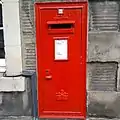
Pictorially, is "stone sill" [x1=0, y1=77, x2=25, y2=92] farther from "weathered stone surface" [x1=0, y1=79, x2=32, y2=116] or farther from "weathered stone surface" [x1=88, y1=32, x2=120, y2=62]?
"weathered stone surface" [x1=88, y1=32, x2=120, y2=62]

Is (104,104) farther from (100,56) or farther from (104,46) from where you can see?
(104,46)

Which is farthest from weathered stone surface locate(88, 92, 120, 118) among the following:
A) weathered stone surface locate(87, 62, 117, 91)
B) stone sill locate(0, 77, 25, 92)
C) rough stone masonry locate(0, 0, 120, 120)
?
stone sill locate(0, 77, 25, 92)

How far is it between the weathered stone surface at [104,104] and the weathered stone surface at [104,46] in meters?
0.69

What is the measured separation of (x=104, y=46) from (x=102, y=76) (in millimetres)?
588

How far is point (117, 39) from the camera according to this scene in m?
4.48

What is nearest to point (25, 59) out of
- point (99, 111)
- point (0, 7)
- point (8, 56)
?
point (8, 56)

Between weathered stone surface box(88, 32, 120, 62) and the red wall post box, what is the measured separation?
132mm

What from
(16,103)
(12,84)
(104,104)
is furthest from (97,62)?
(16,103)

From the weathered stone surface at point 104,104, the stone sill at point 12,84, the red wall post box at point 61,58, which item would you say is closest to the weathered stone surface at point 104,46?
the red wall post box at point 61,58

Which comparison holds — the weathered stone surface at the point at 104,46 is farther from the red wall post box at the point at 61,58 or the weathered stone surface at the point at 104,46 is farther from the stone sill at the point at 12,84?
the stone sill at the point at 12,84

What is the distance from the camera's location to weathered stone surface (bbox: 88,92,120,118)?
15.5ft

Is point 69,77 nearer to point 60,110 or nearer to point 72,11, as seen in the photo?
point 60,110

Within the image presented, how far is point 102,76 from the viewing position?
4.70 metres

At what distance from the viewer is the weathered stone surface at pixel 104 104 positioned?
4715mm
